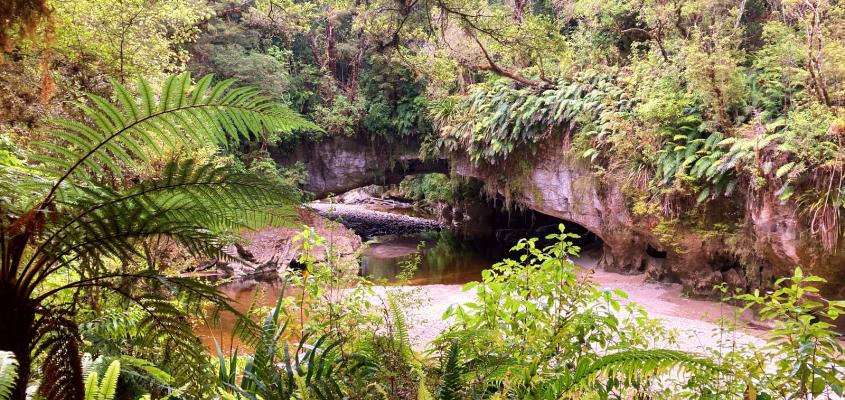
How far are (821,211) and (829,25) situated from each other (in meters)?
2.57

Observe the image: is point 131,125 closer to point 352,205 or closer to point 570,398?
point 570,398

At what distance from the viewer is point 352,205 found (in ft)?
82.8

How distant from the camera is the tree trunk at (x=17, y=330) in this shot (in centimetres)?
127

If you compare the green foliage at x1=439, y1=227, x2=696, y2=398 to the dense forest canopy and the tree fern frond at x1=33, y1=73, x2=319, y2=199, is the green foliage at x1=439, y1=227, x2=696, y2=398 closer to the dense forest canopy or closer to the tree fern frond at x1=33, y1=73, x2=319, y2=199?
the dense forest canopy

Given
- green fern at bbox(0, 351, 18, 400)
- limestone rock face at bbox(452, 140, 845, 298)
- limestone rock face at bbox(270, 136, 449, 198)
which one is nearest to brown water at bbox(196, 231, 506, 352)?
limestone rock face at bbox(452, 140, 845, 298)

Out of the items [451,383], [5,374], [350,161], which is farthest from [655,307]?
[350,161]

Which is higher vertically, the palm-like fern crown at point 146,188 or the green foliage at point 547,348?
the palm-like fern crown at point 146,188

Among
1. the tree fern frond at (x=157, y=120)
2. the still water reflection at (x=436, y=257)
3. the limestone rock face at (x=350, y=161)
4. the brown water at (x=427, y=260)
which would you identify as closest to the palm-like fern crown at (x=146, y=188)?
the tree fern frond at (x=157, y=120)

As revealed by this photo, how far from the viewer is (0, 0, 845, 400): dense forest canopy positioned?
4.66 feet

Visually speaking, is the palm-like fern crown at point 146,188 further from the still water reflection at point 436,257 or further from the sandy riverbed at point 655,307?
A: the still water reflection at point 436,257

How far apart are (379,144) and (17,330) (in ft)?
52.6

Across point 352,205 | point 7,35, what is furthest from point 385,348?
point 352,205

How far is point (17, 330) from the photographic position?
1.29m

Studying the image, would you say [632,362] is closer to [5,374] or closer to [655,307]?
[5,374]
